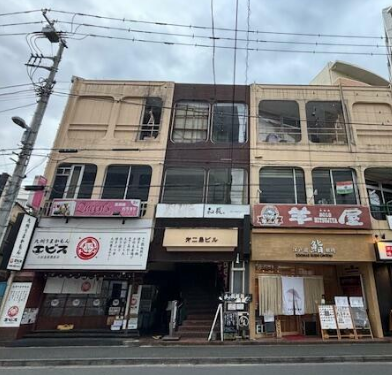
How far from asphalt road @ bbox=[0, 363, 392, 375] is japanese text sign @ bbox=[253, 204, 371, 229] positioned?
18.6 feet

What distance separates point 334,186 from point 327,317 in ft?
18.9

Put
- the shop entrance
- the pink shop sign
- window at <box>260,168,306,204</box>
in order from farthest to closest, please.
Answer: window at <box>260,168,306,204</box>
the pink shop sign
the shop entrance

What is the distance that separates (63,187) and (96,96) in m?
5.25

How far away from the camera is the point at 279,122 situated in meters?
15.7

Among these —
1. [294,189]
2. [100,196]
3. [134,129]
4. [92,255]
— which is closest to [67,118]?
[134,129]

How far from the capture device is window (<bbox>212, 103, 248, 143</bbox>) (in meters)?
15.0

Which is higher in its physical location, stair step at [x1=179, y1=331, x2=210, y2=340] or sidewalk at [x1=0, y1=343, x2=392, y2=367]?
stair step at [x1=179, y1=331, x2=210, y2=340]

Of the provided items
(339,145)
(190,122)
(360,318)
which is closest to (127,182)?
(190,122)

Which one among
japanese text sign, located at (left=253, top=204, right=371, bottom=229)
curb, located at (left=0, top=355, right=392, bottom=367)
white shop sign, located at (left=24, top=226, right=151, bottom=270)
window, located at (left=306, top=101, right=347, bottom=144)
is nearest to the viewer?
curb, located at (left=0, top=355, right=392, bottom=367)

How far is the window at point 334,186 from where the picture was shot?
1358 centimetres

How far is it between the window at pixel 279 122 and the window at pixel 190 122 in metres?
2.87

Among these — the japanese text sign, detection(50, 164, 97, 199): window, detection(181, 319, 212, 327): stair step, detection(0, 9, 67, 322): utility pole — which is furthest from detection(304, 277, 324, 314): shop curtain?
detection(0, 9, 67, 322): utility pole

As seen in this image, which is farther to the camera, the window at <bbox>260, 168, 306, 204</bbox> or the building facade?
the window at <bbox>260, 168, 306, 204</bbox>

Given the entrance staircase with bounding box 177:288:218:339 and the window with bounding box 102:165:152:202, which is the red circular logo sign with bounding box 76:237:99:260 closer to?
the window with bounding box 102:165:152:202
